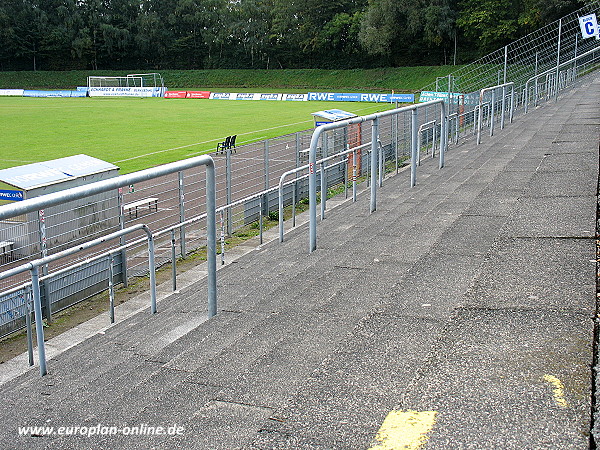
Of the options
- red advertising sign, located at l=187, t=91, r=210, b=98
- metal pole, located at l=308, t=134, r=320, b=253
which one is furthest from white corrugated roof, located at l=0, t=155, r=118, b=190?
red advertising sign, located at l=187, t=91, r=210, b=98

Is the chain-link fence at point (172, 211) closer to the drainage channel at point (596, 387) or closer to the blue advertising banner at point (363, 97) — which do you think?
the drainage channel at point (596, 387)

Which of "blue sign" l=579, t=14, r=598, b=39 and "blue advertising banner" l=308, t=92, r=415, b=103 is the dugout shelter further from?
"blue advertising banner" l=308, t=92, r=415, b=103

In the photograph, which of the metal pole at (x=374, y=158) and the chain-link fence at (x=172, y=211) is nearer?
the chain-link fence at (x=172, y=211)

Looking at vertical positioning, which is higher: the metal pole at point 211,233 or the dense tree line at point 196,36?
the dense tree line at point 196,36

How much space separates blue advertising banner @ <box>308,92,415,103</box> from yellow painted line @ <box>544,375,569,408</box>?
49659 mm

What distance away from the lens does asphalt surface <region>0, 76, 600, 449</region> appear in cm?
328

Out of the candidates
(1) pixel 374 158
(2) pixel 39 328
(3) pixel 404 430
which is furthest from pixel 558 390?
(1) pixel 374 158

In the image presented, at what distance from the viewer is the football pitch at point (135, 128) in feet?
83.0

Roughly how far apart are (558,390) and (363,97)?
172 ft

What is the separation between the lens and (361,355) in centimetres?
405

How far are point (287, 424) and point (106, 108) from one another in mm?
46117

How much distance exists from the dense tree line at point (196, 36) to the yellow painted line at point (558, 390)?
228 ft

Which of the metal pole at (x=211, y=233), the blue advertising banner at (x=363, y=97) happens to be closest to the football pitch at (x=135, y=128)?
the blue advertising banner at (x=363, y=97)

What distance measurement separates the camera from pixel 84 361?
454 centimetres
